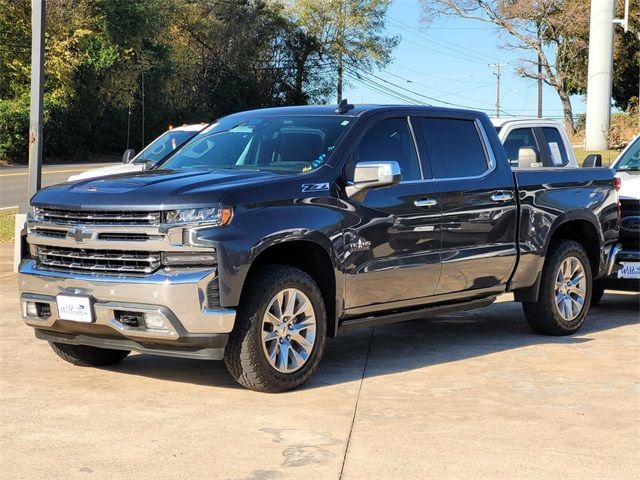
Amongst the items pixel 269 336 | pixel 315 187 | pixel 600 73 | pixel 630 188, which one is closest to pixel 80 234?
pixel 269 336

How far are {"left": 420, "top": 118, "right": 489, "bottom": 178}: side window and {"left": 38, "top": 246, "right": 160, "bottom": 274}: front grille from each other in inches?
99.5

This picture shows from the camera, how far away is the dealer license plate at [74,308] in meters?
6.83

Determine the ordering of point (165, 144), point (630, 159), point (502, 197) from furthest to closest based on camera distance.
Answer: point (165, 144), point (630, 159), point (502, 197)

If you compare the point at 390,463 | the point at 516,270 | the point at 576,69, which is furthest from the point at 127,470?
the point at 576,69

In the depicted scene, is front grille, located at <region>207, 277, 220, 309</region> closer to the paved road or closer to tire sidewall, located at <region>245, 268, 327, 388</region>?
tire sidewall, located at <region>245, 268, 327, 388</region>

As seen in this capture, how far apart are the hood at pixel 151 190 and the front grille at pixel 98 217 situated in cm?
4

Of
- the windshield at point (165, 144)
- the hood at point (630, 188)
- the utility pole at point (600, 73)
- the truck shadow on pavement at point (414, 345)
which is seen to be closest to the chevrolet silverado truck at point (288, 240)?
the truck shadow on pavement at point (414, 345)

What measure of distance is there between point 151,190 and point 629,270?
5350mm

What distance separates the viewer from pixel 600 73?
3912 cm

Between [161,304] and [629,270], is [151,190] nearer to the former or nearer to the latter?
[161,304]

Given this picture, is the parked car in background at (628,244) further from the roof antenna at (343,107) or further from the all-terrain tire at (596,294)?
the roof antenna at (343,107)

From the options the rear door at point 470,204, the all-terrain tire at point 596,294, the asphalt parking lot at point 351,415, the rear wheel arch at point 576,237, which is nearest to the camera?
the asphalt parking lot at point 351,415

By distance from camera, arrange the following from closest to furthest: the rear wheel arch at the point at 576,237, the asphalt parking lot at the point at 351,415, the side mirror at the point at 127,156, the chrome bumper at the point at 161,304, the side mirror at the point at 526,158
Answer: the asphalt parking lot at the point at 351,415 < the chrome bumper at the point at 161,304 < the rear wheel arch at the point at 576,237 < the side mirror at the point at 526,158 < the side mirror at the point at 127,156

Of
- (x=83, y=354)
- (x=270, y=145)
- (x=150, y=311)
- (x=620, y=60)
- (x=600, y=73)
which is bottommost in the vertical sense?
(x=83, y=354)
